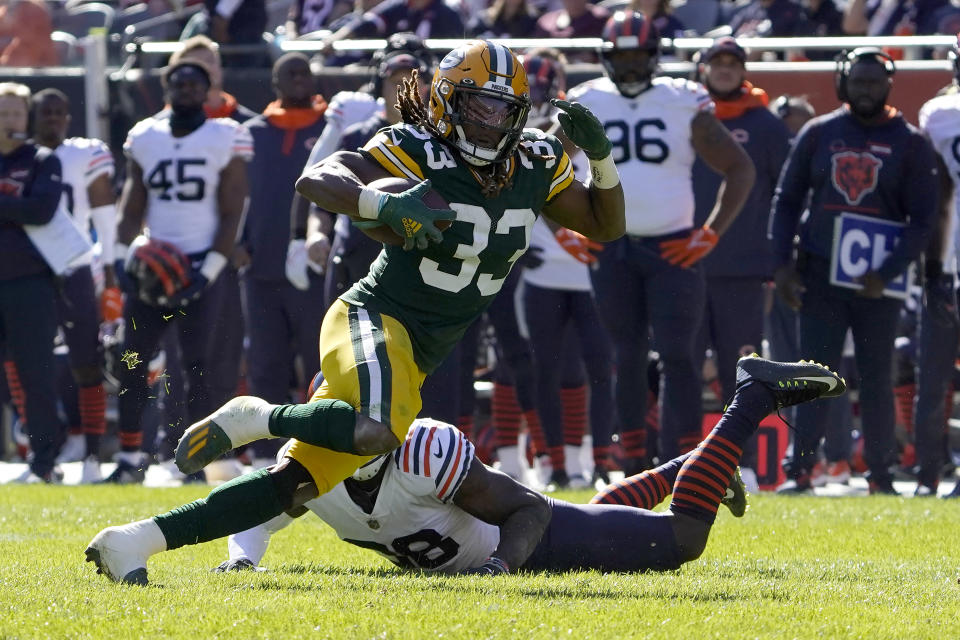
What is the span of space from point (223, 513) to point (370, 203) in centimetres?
99

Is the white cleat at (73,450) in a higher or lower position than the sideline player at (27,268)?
lower

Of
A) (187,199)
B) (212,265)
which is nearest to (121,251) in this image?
(187,199)

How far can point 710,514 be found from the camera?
17.7ft

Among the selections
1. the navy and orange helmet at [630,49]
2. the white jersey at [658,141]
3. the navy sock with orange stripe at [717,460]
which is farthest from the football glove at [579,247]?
the navy sock with orange stripe at [717,460]

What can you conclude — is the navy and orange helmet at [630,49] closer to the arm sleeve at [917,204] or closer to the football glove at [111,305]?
the arm sleeve at [917,204]

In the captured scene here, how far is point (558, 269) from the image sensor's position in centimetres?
920

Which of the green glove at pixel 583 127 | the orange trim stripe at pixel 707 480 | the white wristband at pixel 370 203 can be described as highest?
the green glove at pixel 583 127

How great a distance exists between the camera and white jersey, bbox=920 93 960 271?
861cm

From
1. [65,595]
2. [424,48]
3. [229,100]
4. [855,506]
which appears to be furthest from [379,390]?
[229,100]

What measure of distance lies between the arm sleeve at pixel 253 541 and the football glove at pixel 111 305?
5.13 meters

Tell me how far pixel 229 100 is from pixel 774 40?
140 inches

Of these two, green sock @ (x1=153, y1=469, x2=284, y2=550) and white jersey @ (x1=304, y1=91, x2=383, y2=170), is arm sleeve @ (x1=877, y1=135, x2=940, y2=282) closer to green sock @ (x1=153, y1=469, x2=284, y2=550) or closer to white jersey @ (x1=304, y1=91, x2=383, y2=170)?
white jersey @ (x1=304, y1=91, x2=383, y2=170)

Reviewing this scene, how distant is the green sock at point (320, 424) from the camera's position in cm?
469

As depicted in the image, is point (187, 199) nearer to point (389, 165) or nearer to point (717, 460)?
point (389, 165)
